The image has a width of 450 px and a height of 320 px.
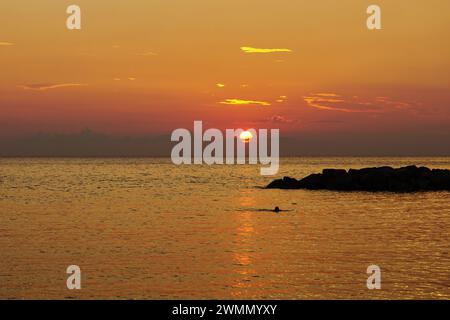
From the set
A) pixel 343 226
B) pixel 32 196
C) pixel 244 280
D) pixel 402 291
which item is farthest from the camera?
pixel 32 196

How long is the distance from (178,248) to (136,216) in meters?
16.8

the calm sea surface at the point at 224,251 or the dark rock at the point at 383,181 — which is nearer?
the calm sea surface at the point at 224,251

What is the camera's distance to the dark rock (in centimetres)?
7856

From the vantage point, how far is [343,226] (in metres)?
39.8

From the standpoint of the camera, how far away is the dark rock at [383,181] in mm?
78562

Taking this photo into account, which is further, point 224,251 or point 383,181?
point 383,181

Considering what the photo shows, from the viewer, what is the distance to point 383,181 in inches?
3123

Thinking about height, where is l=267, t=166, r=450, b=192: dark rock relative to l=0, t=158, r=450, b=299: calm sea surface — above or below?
above

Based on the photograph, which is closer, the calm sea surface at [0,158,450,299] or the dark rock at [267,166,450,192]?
the calm sea surface at [0,158,450,299]

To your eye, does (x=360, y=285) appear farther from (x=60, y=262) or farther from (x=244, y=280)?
(x=60, y=262)

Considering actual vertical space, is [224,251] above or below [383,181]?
below

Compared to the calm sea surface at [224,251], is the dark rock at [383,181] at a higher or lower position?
higher

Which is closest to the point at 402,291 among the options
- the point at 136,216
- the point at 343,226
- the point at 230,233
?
the point at 230,233
